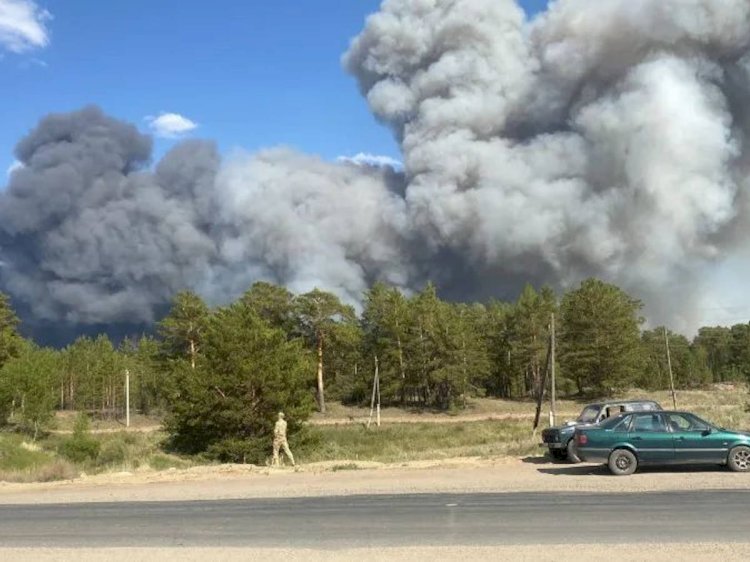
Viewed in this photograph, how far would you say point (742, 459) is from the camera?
565 inches

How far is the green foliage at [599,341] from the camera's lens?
68938mm

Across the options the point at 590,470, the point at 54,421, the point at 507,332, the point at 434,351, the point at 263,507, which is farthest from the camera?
A: the point at 507,332

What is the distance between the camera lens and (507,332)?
264 feet

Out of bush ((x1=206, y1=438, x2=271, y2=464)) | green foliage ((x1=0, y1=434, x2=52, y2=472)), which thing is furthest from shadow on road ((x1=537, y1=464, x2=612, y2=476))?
green foliage ((x1=0, y1=434, x2=52, y2=472))

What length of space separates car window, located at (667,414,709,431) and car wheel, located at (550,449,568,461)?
3441 millimetres

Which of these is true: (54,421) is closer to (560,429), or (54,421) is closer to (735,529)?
(560,429)

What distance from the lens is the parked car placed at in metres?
17.3

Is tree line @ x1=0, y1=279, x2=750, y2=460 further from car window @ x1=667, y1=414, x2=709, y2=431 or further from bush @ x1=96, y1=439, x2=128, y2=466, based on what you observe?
car window @ x1=667, y1=414, x2=709, y2=431

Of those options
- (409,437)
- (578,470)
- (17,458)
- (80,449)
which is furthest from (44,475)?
(409,437)

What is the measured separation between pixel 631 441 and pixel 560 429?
306 centimetres

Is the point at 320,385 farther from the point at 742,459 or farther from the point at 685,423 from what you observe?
the point at 742,459

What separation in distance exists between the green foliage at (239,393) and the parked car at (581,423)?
16512mm

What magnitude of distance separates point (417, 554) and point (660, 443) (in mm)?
8542

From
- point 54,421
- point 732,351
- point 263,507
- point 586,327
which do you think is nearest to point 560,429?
point 263,507
